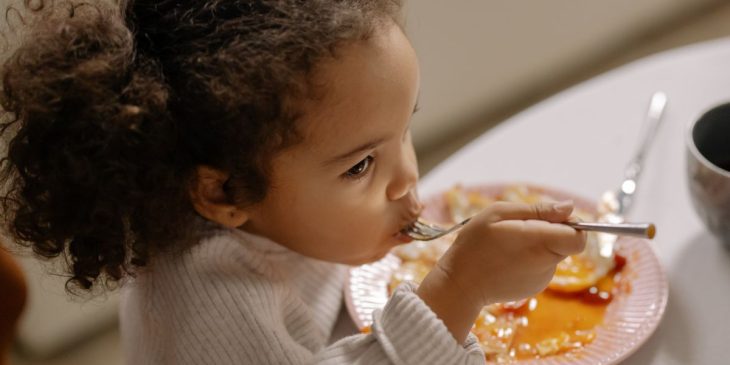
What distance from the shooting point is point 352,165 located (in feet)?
2.24

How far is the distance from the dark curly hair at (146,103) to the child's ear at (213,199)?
11mm

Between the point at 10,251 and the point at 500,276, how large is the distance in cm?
47

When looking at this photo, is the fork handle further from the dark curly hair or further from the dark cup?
the dark curly hair

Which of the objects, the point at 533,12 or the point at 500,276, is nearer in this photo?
the point at 500,276

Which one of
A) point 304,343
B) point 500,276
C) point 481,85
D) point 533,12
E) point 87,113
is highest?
point 87,113

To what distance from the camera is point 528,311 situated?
0.78 m

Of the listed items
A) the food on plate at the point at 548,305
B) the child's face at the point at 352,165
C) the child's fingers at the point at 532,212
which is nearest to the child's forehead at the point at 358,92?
the child's face at the point at 352,165

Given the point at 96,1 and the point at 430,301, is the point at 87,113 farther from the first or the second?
the point at 430,301

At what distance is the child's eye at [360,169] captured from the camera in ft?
2.29

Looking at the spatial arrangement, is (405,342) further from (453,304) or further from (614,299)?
(614,299)

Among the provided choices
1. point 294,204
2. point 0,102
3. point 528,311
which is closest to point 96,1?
point 0,102

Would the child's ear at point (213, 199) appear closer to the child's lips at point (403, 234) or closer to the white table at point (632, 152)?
the child's lips at point (403, 234)

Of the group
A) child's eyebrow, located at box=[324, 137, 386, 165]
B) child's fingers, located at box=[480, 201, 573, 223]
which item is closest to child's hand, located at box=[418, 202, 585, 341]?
child's fingers, located at box=[480, 201, 573, 223]

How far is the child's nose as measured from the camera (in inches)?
28.4
